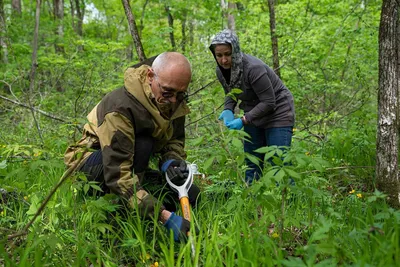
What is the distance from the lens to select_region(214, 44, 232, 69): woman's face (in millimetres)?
3248

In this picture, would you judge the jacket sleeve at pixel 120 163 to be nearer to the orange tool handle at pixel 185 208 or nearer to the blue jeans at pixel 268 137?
the orange tool handle at pixel 185 208

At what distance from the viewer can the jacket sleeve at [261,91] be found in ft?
11.0

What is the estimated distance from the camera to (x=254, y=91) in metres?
3.49

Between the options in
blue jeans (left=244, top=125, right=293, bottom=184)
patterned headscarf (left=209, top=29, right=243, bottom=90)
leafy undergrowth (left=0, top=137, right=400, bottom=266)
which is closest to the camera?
leafy undergrowth (left=0, top=137, right=400, bottom=266)

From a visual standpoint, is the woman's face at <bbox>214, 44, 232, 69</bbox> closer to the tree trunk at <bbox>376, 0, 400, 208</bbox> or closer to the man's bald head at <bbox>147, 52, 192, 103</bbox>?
the man's bald head at <bbox>147, 52, 192, 103</bbox>

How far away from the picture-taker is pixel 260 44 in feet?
28.1

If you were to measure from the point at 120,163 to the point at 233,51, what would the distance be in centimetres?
149

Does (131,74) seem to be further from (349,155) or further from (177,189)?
(349,155)

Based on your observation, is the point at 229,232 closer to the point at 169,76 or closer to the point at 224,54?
the point at 169,76

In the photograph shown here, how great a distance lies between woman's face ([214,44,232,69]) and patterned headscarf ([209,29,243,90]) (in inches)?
1.4

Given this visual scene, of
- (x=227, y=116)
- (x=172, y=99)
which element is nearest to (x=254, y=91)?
(x=227, y=116)

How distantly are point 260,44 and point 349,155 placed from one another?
5.19 m

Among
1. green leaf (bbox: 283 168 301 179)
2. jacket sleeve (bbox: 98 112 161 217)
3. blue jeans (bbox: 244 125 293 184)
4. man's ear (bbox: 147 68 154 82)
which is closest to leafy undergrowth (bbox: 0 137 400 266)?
green leaf (bbox: 283 168 301 179)

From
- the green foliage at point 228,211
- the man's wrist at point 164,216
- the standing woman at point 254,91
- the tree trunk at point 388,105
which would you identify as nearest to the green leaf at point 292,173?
the green foliage at point 228,211
